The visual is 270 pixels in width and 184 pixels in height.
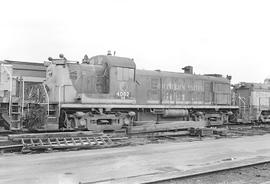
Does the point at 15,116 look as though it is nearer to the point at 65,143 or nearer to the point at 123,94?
the point at 65,143

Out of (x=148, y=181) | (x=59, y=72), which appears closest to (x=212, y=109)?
(x=59, y=72)

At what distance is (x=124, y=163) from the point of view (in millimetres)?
8523

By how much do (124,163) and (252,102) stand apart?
16.5 m

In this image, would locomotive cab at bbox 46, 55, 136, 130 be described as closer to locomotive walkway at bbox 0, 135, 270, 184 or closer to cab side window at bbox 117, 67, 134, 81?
cab side window at bbox 117, 67, 134, 81

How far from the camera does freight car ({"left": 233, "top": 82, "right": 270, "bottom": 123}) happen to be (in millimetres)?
22016

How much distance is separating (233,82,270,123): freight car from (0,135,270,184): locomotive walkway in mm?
10279

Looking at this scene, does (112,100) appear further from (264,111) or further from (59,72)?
(264,111)

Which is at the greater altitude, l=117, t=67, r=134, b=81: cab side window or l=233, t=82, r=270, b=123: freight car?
l=117, t=67, r=134, b=81: cab side window

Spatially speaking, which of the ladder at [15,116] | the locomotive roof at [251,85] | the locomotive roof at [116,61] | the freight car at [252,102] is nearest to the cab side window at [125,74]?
the locomotive roof at [116,61]

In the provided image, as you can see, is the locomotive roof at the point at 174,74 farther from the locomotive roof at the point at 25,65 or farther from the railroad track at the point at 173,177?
the railroad track at the point at 173,177

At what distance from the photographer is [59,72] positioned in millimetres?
13805

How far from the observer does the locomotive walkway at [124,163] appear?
22.4 ft

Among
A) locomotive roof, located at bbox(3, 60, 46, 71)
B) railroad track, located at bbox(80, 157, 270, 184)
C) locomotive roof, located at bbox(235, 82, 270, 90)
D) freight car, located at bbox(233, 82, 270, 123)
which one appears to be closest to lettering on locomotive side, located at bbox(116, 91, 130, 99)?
locomotive roof, located at bbox(3, 60, 46, 71)

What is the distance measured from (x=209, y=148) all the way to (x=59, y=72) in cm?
692
